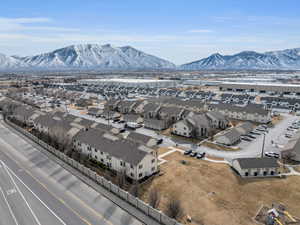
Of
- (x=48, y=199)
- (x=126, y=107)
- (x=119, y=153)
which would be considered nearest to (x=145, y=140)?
(x=119, y=153)

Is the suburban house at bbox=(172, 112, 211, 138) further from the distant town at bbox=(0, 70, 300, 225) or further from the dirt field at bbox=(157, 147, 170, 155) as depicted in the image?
the dirt field at bbox=(157, 147, 170, 155)

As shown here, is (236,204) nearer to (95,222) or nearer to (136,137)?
(95,222)

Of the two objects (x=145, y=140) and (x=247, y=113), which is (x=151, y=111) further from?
(x=247, y=113)

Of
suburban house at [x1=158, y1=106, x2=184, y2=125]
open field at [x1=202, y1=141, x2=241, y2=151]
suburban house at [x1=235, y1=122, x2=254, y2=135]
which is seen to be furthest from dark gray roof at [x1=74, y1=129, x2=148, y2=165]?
suburban house at [x1=235, y1=122, x2=254, y2=135]

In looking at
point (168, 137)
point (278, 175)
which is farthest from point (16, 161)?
point (278, 175)

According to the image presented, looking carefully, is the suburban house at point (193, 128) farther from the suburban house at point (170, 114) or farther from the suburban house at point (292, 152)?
the suburban house at point (292, 152)

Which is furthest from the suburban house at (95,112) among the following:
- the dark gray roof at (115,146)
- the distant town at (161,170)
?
the dark gray roof at (115,146)
